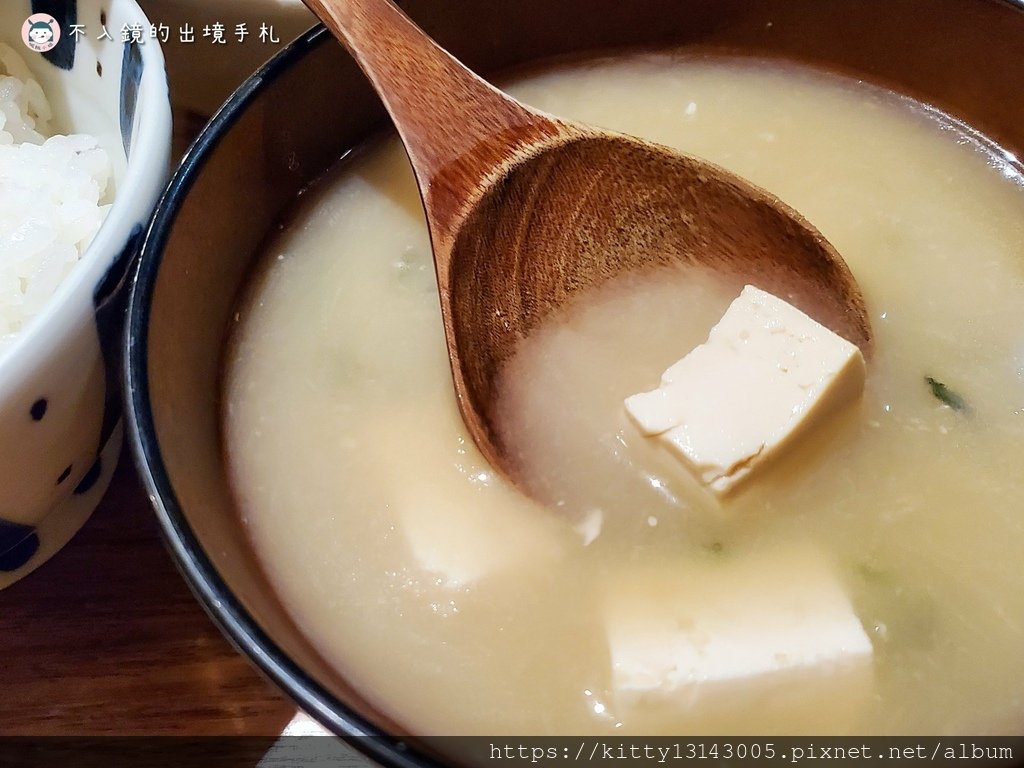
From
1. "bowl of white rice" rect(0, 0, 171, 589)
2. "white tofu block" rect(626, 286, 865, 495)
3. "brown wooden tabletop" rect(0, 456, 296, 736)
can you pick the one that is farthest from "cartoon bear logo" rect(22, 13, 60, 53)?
"white tofu block" rect(626, 286, 865, 495)

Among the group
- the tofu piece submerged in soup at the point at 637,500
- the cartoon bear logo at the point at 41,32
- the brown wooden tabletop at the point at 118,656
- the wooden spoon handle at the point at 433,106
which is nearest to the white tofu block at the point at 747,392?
the tofu piece submerged in soup at the point at 637,500

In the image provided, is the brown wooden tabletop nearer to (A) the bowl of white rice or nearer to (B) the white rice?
(A) the bowl of white rice

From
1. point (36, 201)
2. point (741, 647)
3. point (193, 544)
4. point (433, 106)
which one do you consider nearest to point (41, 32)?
point (36, 201)

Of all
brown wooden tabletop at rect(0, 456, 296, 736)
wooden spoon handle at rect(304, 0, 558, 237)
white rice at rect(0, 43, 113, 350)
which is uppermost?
wooden spoon handle at rect(304, 0, 558, 237)

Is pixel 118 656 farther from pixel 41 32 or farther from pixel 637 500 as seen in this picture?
pixel 41 32

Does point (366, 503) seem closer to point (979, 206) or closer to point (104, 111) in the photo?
point (104, 111)

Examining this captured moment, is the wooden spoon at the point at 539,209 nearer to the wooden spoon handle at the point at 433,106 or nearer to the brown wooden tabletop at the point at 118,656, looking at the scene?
the wooden spoon handle at the point at 433,106
